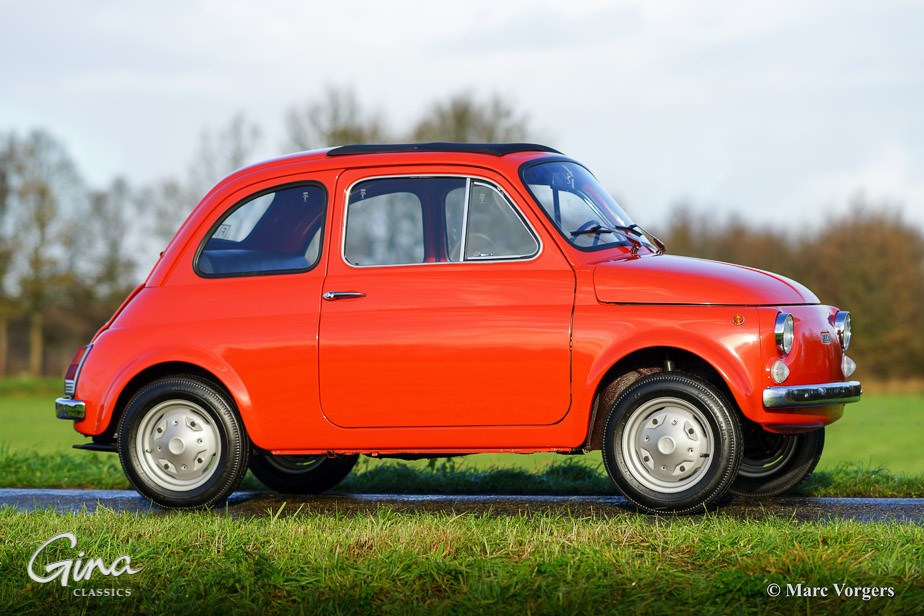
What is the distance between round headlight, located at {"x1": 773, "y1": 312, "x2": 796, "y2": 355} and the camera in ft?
21.0

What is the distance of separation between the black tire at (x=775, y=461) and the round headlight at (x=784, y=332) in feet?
3.22

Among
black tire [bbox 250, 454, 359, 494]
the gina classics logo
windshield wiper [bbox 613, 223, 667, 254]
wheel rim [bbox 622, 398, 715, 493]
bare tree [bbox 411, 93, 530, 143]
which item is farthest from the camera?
bare tree [bbox 411, 93, 530, 143]

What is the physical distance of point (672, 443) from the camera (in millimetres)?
6539

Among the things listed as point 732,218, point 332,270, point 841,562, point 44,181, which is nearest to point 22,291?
point 44,181

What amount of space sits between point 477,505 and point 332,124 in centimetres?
3462

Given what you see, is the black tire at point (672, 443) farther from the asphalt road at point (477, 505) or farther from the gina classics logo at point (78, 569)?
the gina classics logo at point (78, 569)

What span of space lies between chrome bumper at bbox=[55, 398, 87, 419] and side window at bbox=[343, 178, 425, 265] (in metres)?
1.93

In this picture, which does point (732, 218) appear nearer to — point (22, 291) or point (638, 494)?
point (22, 291)

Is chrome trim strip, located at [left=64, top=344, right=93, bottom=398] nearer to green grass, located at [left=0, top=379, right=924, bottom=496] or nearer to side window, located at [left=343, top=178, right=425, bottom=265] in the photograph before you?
green grass, located at [left=0, top=379, right=924, bottom=496]

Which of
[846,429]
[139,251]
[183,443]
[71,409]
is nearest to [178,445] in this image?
[183,443]

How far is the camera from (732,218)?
2291 inches

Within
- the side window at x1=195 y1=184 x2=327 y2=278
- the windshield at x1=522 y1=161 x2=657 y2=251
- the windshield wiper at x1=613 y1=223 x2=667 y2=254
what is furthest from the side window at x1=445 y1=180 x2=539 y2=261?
the side window at x1=195 y1=184 x2=327 y2=278

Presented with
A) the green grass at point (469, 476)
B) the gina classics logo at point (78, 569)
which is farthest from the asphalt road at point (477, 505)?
the gina classics logo at point (78, 569)

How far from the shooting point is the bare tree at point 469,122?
126 feet
